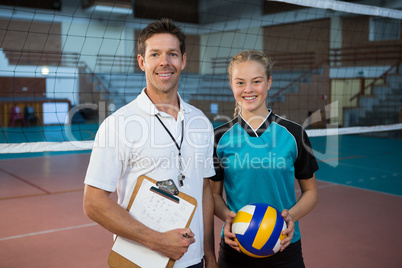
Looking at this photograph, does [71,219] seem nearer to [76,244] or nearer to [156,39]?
[76,244]

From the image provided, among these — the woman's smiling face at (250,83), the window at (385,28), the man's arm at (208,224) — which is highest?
the window at (385,28)

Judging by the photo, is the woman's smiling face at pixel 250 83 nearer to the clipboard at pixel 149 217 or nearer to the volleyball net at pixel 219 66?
the clipboard at pixel 149 217

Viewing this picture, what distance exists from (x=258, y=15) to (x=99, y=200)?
1816cm

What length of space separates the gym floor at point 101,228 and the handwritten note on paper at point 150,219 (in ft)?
6.23

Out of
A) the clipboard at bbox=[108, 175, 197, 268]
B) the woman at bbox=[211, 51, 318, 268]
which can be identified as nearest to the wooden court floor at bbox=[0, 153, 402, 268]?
the woman at bbox=[211, 51, 318, 268]

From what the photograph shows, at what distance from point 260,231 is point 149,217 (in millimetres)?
484

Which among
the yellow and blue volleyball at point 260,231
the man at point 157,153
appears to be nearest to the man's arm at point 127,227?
the man at point 157,153

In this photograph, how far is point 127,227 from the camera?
1478mm

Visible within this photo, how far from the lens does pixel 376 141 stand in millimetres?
11547

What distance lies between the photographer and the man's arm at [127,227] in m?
1.48

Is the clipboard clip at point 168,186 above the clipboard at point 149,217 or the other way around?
above

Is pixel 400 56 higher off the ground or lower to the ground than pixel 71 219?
higher

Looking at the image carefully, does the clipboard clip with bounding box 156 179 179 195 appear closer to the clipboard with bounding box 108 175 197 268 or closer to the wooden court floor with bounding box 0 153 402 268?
the clipboard with bounding box 108 175 197 268

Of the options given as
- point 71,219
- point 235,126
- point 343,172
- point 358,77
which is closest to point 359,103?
point 358,77
